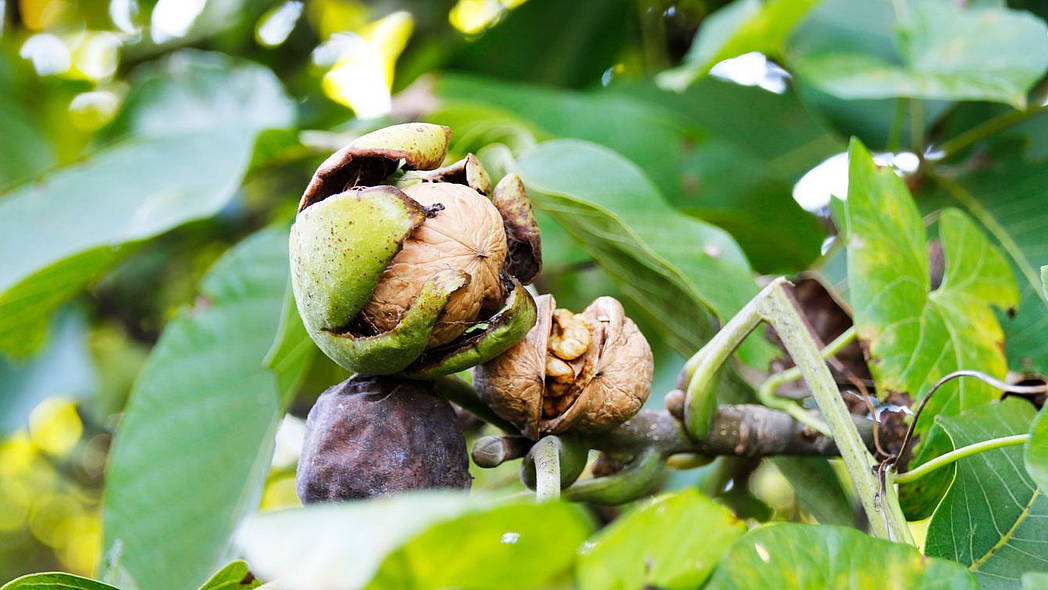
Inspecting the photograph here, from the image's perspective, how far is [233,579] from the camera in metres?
0.65

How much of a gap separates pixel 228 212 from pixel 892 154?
1.49 meters

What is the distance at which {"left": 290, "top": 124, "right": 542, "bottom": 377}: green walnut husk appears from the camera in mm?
525

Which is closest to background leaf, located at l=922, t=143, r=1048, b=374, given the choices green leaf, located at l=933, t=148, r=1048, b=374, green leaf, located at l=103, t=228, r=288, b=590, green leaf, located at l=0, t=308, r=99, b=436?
green leaf, located at l=933, t=148, r=1048, b=374

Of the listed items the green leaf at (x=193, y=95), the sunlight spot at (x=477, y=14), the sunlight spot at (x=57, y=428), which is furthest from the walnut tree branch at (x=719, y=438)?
the sunlight spot at (x=57, y=428)

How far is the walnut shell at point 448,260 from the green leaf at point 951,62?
2.29 ft

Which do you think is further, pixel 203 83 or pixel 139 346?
pixel 139 346

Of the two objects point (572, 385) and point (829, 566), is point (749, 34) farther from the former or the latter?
point (829, 566)

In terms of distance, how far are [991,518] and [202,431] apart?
95 cm

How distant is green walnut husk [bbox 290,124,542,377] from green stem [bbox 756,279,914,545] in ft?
0.60

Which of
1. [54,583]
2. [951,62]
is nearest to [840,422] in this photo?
[54,583]

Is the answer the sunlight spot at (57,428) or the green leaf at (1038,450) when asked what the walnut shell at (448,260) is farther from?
the sunlight spot at (57,428)

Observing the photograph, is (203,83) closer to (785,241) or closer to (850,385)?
(785,241)

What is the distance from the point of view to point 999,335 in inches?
32.0

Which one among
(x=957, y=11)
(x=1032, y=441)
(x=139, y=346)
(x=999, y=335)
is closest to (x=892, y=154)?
(x=957, y=11)
